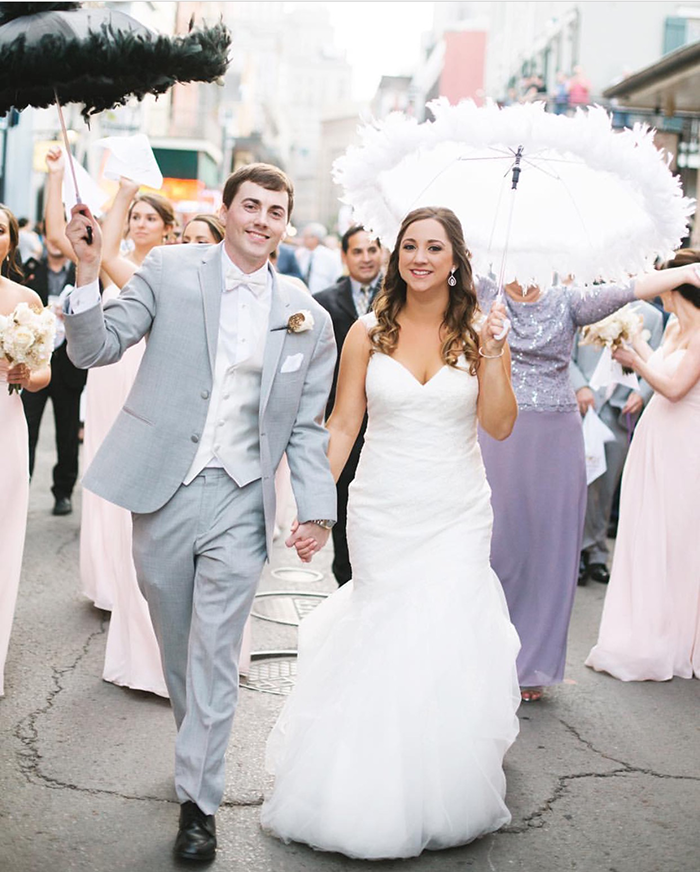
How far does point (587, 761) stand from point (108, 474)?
2.49 meters

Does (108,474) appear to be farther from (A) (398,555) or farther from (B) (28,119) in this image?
Result: (B) (28,119)

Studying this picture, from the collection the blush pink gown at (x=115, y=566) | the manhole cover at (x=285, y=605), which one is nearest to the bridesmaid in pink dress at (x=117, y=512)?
the blush pink gown at (x=115, y=566)

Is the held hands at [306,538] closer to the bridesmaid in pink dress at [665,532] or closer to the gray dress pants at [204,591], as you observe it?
the gray dress pants at [204,591]

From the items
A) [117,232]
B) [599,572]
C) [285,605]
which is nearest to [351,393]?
[117,232]

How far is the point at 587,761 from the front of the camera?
538 cm

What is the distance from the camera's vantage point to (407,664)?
14.3ft

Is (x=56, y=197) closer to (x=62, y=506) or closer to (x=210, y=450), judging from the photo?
(x=210, y=450)

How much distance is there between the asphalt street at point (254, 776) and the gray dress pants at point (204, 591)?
33cm

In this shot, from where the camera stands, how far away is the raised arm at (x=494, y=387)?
484cm

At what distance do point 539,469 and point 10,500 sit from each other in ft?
8.51

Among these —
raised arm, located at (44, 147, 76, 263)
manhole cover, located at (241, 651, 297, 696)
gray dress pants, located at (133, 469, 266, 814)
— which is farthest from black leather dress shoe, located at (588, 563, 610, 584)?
gray dress pants, located at (133, 469, 266, 814)

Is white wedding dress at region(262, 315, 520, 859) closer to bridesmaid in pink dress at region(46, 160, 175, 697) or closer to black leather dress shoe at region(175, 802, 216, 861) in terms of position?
black leather dress shoe at region(175, 802, 216, 861)

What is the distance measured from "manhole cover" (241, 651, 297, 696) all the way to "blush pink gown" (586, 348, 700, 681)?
68.2 inches

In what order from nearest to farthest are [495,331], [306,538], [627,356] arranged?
[306,538]
[495,331]
[627,356]
